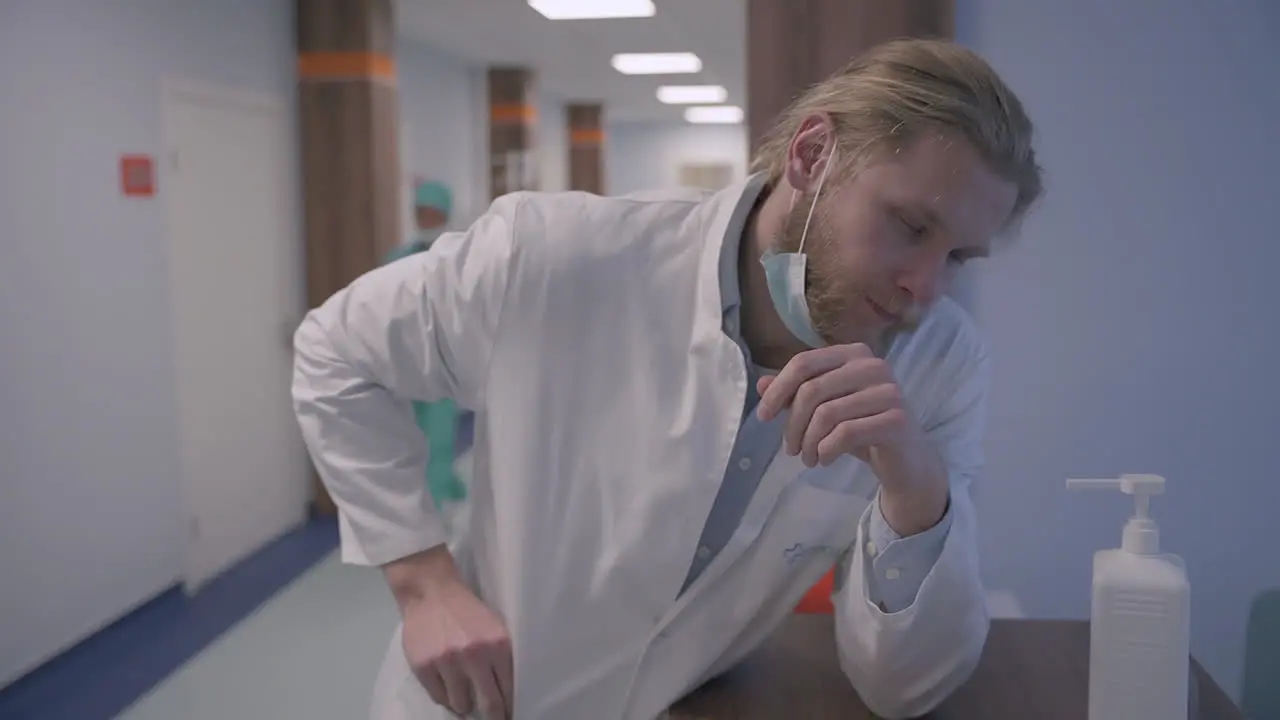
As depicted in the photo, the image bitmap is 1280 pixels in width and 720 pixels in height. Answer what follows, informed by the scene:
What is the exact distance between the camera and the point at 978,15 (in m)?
1.91

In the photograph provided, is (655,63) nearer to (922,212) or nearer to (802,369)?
(922,212)

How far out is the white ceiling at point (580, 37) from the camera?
241 inches

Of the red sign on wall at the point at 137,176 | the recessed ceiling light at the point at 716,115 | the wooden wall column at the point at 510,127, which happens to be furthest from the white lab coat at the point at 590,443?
the recessed ceiling light at the point at 716,115

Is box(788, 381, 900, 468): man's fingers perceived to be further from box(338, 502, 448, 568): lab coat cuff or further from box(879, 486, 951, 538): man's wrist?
box(338, 502, 448, 568): lab coat cuff

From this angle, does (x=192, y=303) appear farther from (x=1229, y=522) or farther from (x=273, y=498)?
(x=1229, y=522)

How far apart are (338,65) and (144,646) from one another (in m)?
2.67

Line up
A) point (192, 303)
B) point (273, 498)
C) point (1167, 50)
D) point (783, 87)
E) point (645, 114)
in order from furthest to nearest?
point (645, 114), point (273, 498), point (192, 303), point (783, 87), point (1167, 50)

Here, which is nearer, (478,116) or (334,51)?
A: (334,51)

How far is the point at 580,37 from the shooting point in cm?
717

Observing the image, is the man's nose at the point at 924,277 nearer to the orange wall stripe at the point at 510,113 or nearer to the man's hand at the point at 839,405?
the man's hand at the point at 839,405

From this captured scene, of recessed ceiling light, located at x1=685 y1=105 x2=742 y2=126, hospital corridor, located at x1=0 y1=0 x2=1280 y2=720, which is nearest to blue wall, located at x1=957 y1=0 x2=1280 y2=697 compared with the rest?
hospital corridor, located at x1=0 y1=0 x2=1280 y2=720

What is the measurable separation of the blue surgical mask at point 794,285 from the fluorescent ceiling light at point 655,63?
701cm

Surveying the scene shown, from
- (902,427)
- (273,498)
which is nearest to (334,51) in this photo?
(273,498)

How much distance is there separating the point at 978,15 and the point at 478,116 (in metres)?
7.90
